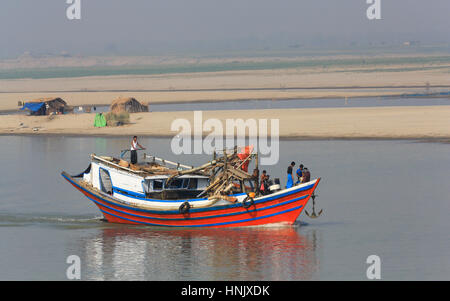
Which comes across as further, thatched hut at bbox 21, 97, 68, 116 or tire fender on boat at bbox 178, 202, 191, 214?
thatched hut at bbox 21, 97, 68, 116

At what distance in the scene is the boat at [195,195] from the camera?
33906 millimetres

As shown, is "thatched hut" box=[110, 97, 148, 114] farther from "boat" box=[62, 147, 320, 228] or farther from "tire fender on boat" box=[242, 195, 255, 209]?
"tire fender on boat" box=[242, 195, 255, 209]

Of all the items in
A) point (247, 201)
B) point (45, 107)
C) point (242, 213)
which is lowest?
point (242, 213)

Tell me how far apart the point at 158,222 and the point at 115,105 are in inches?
1882

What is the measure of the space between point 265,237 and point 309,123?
39740 mm

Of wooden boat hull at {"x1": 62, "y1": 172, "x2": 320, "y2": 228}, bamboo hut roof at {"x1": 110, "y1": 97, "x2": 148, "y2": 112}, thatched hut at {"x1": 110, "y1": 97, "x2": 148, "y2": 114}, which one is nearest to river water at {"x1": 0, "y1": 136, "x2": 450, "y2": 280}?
wooden boat hull at {"x1": 62, "y1": 172, "x2": 320, "y2": 228}

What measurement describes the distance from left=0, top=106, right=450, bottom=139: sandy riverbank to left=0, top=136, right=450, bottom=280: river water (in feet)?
49.5

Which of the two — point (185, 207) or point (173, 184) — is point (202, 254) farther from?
point (173, 184)

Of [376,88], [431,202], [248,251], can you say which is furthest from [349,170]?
[376,88]

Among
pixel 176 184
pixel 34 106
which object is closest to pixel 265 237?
pixel 176 184

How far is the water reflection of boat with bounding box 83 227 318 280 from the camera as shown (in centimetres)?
2831

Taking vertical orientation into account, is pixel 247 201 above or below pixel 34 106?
below

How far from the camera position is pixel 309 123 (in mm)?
72000
